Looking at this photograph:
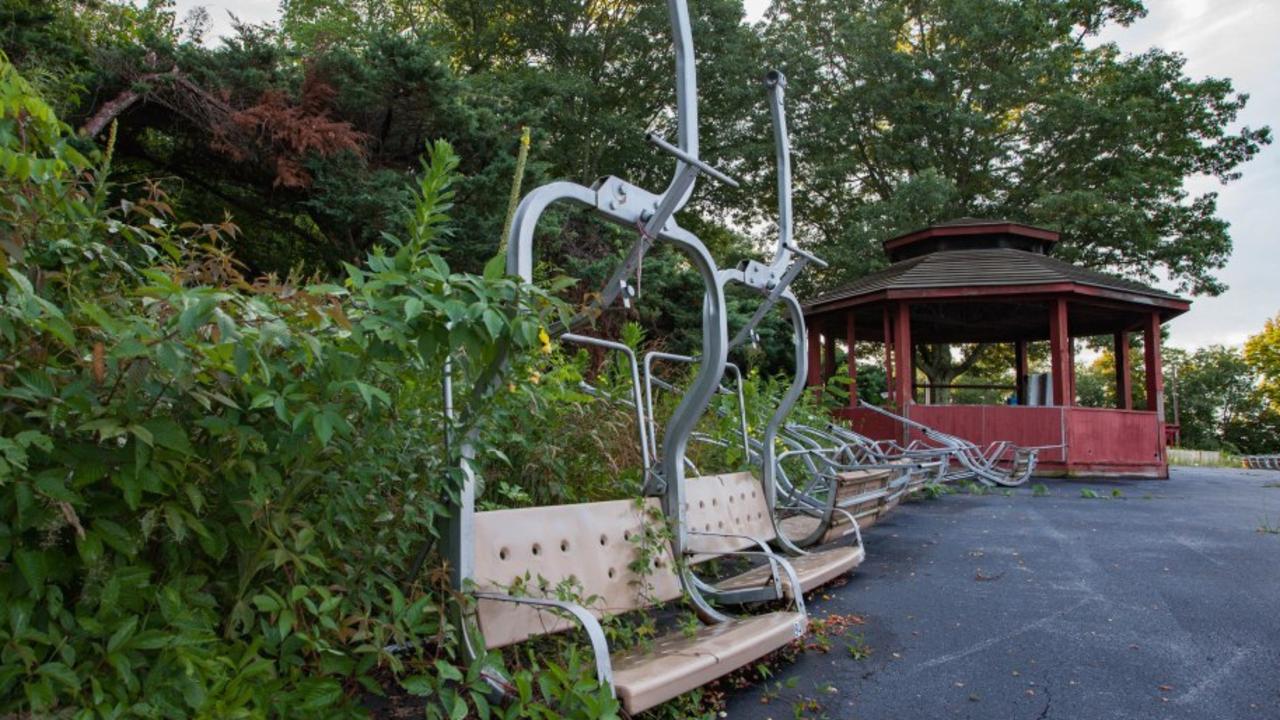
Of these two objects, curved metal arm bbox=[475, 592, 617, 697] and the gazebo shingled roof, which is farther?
the gazebo shingled roof

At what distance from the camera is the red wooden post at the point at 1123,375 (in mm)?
15938

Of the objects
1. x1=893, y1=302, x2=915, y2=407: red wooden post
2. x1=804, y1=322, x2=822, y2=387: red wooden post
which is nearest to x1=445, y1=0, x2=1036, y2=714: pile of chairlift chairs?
x1=893, y1=302, x2=915, y2=407: red wooden post

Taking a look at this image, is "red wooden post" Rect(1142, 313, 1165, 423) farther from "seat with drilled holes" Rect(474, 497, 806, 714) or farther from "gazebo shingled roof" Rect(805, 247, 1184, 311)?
"seat with drilled holes" Rect(474, 497, 806, 714)

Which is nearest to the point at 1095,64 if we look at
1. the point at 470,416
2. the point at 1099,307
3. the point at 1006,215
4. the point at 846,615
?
the point at 1006,215

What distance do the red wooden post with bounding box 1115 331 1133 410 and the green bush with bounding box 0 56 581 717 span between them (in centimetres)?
1682

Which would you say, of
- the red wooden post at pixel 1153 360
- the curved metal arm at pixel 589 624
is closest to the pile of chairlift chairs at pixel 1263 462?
the red wooden post at pixel 1153 360

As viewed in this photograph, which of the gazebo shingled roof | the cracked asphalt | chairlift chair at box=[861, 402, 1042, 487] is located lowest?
the cracked asphalt

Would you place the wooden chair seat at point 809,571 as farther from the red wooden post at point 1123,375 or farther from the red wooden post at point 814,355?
the red wooden post at point 1123,375

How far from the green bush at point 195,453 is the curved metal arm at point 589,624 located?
271mm

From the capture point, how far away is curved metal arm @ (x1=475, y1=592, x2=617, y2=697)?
210 cm

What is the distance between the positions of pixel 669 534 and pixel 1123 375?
16.1 meters

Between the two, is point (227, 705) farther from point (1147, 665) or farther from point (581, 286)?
point (581, 286)

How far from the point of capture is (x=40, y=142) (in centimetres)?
178

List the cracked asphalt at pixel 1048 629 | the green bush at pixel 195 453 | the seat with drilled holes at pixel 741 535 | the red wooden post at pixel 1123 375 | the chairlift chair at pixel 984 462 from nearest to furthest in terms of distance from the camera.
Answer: the green bush at pixel 195 453 → the cracked asphalt at pixel 1048 629 → the seat with drilled holes at pixel 741 535 → the chairlift chair at pixel 984 462 → the red wooden post at pixel 1123 375
